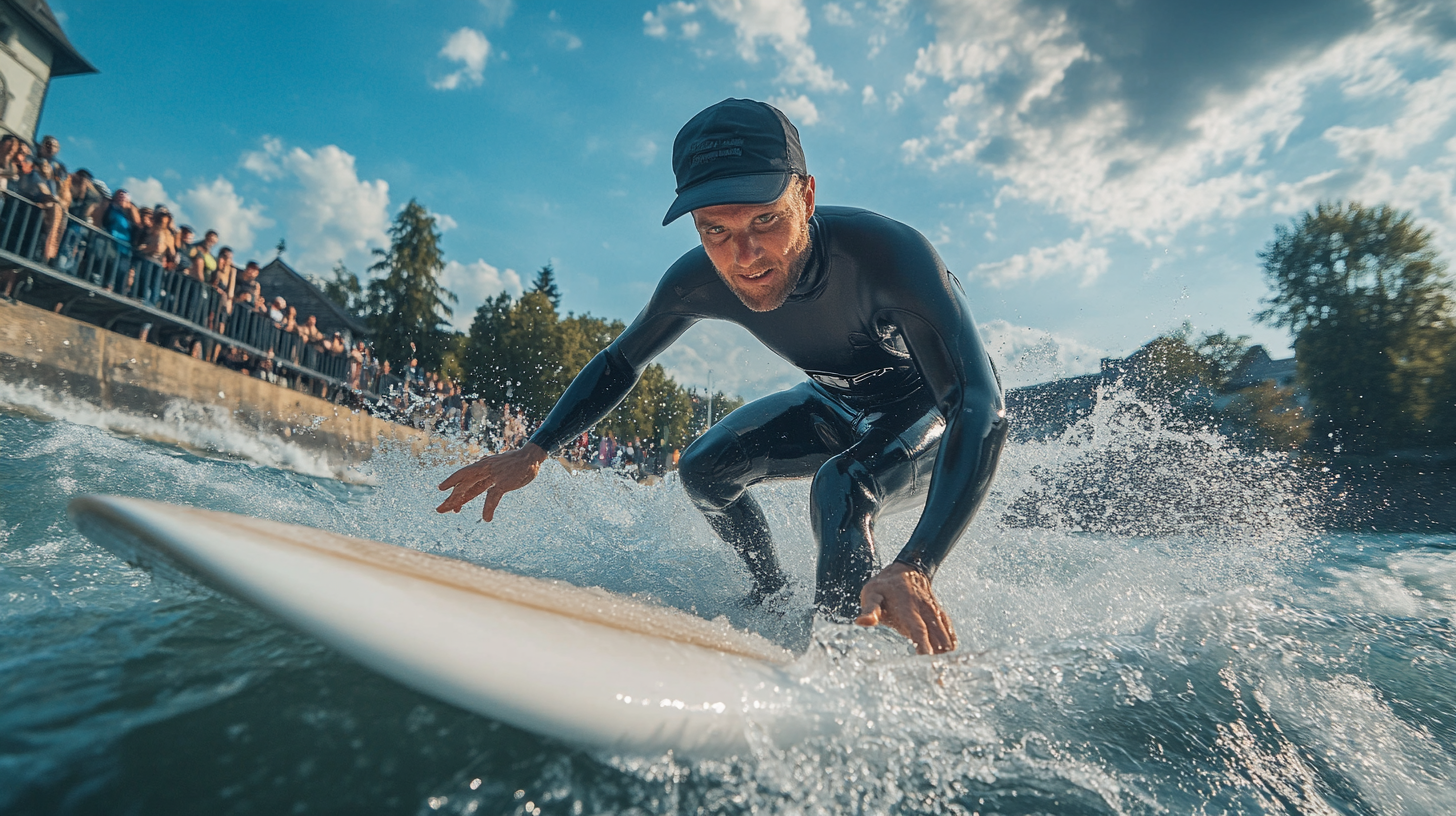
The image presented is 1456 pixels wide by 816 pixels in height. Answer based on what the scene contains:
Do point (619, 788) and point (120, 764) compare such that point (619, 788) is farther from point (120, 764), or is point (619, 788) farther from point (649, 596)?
point (649, 596)

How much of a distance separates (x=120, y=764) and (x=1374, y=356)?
A: 36.7m

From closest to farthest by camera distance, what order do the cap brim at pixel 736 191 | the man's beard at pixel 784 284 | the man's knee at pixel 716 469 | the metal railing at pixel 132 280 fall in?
the cap brim at pixel 736 191 < the man's beard at pixel 784 284 < the man's knee at pixel 716 469 < the metal railing at pixel 132 280

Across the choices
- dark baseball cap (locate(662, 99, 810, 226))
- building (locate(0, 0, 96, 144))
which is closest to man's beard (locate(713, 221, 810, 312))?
dark baseball cap (locate(662, 99, 810, 226))

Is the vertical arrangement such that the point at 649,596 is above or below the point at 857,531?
below

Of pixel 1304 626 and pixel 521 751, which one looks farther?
pixel 1304 626

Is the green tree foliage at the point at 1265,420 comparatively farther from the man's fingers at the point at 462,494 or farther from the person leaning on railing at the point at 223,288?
the person leaning on railing at the point at 223,288

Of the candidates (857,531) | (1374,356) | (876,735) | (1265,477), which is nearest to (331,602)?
(876,735)

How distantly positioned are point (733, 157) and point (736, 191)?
11 centimetres

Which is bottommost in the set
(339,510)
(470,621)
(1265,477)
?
(339,510)

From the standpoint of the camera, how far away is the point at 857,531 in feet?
5.91

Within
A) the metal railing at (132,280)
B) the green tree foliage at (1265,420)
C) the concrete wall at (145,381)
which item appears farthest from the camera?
the green tree foliage at (1265,420)

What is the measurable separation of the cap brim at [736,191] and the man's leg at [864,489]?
80 centimetres

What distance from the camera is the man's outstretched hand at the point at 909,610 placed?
4.09 feet

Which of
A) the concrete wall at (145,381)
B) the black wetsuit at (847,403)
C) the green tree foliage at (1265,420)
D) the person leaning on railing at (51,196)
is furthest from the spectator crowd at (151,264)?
the green tree foliage at (1265,420)
